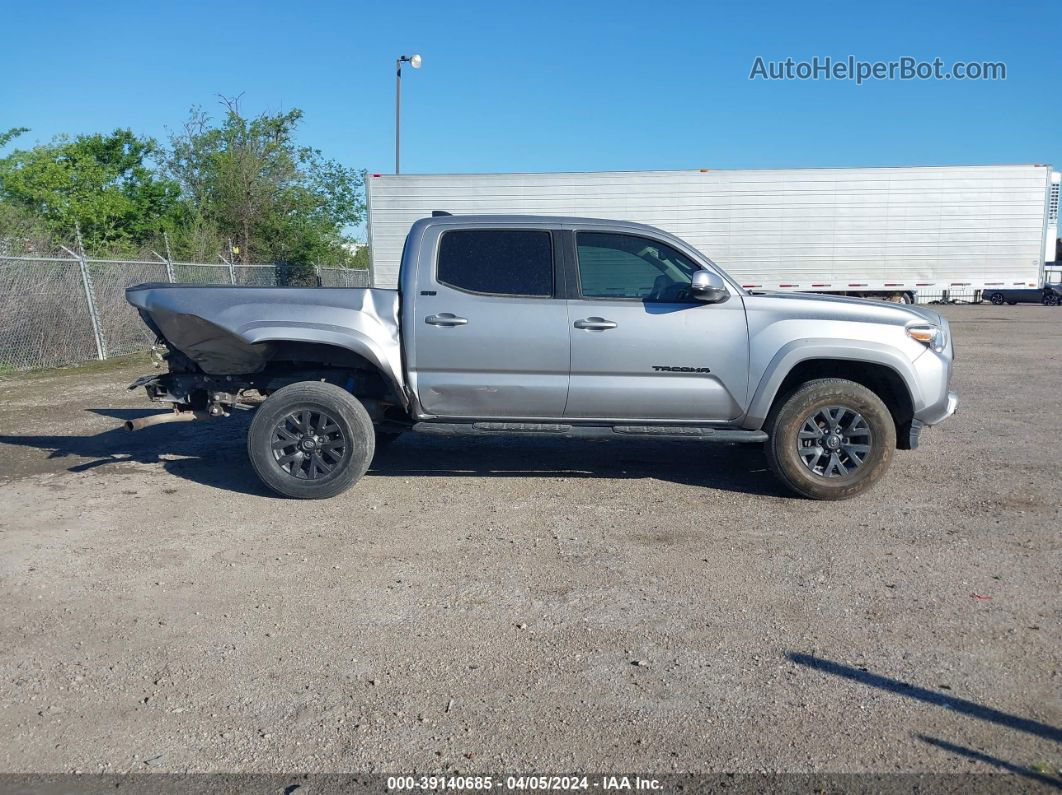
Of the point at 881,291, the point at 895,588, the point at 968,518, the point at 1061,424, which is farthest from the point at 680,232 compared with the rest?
the point at 895,588

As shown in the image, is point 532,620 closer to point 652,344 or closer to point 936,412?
point 652,344

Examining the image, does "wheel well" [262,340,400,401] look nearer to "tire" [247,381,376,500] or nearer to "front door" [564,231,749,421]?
"tire" [247,381,376,500]

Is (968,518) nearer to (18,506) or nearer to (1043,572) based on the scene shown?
(1043,572)

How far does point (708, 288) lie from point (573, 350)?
40.6 inches

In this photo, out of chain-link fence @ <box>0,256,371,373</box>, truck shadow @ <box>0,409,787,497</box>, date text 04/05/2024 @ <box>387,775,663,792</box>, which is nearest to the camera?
date text 04/05/2024 @ <box>387,775,663,792</box>

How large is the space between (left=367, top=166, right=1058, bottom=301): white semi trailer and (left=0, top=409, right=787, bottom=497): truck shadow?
12.9 metres

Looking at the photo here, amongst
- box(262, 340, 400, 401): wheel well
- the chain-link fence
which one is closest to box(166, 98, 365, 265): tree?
the chain-link fence

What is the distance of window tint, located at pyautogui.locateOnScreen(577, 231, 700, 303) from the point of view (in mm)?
6094

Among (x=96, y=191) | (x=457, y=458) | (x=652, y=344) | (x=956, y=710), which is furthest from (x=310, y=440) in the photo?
(x=96, y=191)

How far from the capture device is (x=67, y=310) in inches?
573

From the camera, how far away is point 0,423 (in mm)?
9234

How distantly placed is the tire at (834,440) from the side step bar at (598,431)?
224 millimetres

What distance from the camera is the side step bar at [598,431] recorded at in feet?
19.9

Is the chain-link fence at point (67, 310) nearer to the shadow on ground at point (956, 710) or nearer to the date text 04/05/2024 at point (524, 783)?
the shadow on ground at point (956, 710)
